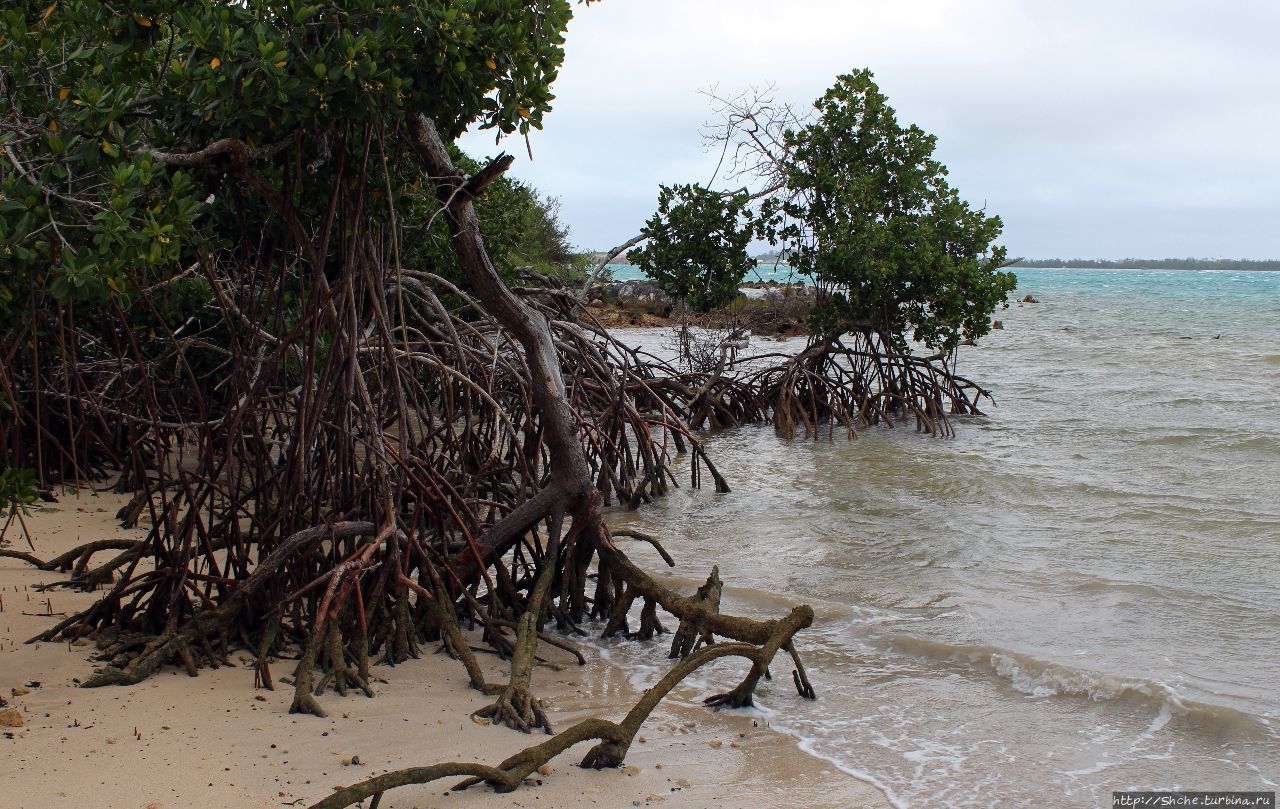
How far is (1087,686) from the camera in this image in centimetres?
438

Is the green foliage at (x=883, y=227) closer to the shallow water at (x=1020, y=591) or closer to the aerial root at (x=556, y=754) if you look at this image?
the shallow water at (x=1020, y=591)

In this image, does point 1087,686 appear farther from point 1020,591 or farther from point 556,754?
point 556,754

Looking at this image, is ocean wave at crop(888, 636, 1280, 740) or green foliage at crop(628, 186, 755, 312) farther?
green foliage at crop(628, 186, 755, 312)

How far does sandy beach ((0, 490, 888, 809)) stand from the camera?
9.70 ft

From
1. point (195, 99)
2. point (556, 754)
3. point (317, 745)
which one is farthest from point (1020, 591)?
point (195, 99)

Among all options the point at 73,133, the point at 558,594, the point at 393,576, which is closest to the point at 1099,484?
the point at 558,594

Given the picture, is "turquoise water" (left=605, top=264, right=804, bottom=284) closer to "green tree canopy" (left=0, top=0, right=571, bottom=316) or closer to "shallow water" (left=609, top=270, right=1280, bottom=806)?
"shallow water" (left=609, top=270, right=1280, bottom=806)

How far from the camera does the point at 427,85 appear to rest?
10.8ft

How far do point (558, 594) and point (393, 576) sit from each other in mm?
896

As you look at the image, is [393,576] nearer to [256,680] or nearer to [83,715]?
[256,680]

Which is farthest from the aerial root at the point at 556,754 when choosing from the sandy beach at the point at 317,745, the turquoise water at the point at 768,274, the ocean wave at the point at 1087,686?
the turquoise water at the point at 768,274

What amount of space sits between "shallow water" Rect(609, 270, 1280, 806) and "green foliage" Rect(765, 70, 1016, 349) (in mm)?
1377

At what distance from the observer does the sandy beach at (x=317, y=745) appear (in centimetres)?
296

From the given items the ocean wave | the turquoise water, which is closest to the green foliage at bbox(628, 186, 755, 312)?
the turquoise water
